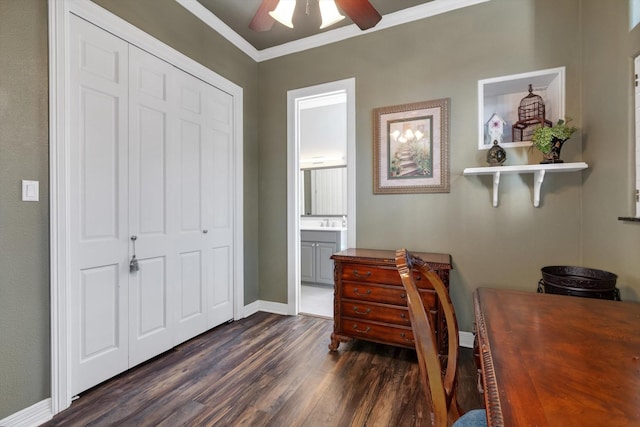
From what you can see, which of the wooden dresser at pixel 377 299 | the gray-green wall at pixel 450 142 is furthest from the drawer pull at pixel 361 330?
the gray-green wall at pixel 450 142

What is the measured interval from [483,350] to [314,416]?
120 centimetres

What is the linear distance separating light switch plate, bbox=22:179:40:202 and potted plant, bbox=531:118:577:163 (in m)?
Answer: 3.17

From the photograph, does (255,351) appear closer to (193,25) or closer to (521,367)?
(521,367)

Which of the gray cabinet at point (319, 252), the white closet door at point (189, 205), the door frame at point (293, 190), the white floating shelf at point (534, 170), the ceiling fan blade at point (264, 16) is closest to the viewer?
the ceiling fan blade at point (264, 16)

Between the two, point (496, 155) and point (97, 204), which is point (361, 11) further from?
point (97, 204)

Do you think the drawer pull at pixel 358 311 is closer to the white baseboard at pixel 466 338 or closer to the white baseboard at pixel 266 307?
the white baseboard at pixel 466 338

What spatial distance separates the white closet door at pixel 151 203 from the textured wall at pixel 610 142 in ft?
9.84

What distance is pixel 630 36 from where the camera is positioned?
157cm

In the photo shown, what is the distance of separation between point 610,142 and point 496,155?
62 cm

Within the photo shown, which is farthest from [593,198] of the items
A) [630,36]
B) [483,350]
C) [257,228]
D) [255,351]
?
[257,228]

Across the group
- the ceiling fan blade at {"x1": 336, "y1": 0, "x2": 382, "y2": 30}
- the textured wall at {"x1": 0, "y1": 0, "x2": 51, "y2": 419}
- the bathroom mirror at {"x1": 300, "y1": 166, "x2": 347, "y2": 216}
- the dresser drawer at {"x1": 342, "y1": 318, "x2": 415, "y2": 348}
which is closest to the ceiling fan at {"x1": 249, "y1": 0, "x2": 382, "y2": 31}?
the ceiling fan blade at {"x1": 336, "y1": 0, "x2": 382, "y2": 30}

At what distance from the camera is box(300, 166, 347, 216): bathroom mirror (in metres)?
4.65

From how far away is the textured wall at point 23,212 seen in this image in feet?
4.85

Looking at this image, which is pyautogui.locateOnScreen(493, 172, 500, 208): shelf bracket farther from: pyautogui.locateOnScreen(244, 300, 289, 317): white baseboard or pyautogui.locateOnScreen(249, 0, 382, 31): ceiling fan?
pyautogui.locateOnScreen(244, 300, 289, 317): white baseboard
